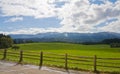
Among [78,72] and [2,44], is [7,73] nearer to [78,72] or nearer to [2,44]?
[78,72]

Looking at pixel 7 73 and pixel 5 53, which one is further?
pixel 5 53

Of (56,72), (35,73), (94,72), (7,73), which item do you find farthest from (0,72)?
(94,72)

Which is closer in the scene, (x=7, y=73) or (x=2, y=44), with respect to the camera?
(x=7, y=73)

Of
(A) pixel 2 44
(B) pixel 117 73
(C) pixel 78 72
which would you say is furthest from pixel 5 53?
(A) pixel 2 44

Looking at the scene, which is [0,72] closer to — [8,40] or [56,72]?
[56,72]

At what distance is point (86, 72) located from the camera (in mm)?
23812

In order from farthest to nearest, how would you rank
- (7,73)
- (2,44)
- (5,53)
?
(2,44)
(5,53)
(7,73)

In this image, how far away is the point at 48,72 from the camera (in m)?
23.4

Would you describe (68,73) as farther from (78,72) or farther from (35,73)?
(35,73)

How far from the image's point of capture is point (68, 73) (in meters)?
23.0

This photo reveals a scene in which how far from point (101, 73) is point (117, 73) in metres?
1.50

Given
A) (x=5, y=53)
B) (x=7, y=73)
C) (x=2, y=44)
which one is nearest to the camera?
(x=7, y=73)

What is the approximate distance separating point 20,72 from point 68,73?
4566mm

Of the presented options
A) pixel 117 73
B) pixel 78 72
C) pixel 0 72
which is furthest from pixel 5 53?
pixel 117 73
